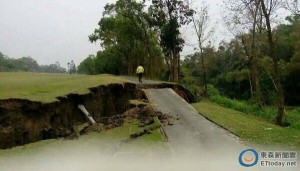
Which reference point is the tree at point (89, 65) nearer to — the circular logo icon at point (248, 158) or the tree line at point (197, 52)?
the tree line at point (197, 52)

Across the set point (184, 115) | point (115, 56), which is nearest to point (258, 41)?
point (184, 115)

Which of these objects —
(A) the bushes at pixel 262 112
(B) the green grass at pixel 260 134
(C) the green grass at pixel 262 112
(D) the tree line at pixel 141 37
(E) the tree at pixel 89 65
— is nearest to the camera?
(B) the green grass at pixel 260 134

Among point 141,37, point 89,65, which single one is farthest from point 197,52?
point 89,65

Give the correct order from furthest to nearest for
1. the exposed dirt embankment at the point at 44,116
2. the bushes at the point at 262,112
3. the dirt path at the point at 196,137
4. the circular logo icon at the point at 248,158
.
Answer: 1. the bushes at the point at 262,112
2. the exposed dirt embankment at the point at 44,116
3. the dirt path at the point at 196,137
4. the circular logo icon at the point at 248,158

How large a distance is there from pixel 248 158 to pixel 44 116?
7621 mm

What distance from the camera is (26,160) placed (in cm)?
1059

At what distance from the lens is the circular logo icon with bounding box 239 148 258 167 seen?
10.3 meters

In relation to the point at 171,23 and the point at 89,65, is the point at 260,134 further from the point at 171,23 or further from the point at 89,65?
the point at 89,65

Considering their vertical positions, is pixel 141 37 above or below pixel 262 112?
above

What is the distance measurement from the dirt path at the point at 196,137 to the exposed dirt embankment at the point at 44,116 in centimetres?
303

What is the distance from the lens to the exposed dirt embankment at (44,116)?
43.3 feet

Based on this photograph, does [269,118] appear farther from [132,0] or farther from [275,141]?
[132,0]

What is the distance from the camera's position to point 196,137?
530 inches

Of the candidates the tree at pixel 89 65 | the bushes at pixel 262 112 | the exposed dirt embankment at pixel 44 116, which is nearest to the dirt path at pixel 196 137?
the exposed dirt embankment at pixel 44 116
